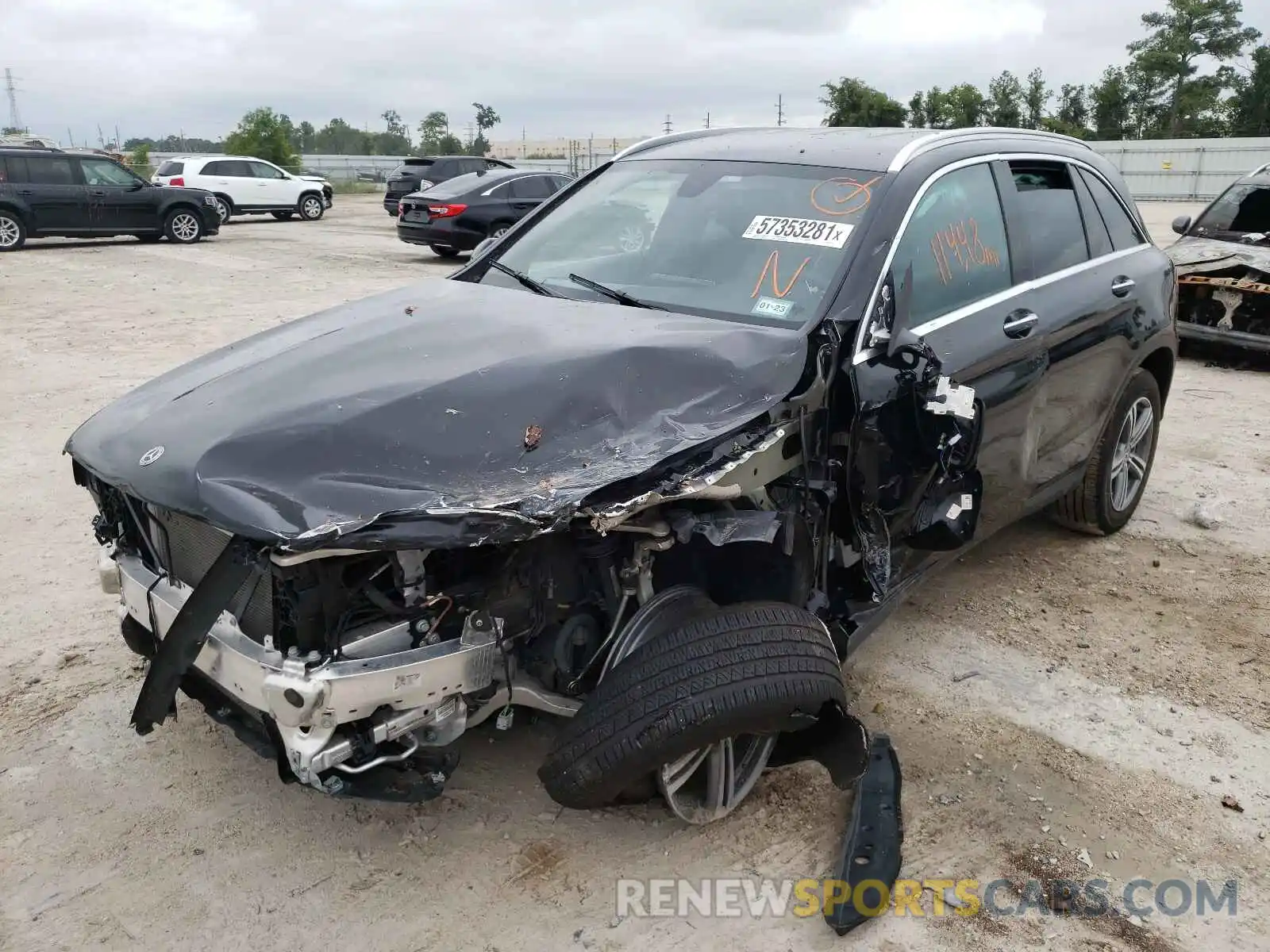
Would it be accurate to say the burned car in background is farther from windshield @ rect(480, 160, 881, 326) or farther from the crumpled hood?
windshield @ rect(480, 160, 881, 326)

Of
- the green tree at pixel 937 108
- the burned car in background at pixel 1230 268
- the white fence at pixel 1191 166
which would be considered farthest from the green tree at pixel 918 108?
the burned car in background at pixel 1230 268

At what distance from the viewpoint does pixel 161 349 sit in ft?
29.4

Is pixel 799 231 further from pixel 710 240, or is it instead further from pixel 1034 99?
pixel 1034 99

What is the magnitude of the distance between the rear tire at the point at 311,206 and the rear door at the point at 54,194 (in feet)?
26.0

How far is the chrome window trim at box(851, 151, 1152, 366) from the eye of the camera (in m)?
3.05

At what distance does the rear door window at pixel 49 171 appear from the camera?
1630 centimetres

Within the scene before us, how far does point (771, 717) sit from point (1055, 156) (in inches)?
121

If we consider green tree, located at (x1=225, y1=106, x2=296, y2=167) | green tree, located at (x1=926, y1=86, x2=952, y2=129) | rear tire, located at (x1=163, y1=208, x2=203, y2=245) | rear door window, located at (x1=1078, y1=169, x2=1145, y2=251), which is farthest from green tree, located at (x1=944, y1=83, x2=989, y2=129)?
rear door window, located at (x1=1078, y1=169, x2=1145, y2=251)

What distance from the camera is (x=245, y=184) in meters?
23.3

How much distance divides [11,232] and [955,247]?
1775 cm

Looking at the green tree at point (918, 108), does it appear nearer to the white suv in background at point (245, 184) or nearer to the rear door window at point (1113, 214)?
the white suv in background at point (245, 184)

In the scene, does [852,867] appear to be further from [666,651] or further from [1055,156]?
[1055,156]

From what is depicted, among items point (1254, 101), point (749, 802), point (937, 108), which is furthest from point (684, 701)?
point (1254, 101)

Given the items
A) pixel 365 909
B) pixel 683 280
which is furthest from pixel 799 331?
pixel 365 909
